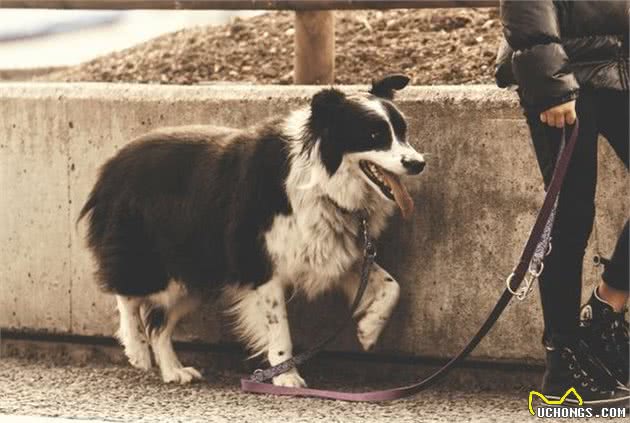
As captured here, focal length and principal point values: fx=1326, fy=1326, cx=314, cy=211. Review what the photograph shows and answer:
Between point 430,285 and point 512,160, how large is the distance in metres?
0.70

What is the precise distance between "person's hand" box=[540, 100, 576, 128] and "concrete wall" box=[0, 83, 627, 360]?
1.16 meters

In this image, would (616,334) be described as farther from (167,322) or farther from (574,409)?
(167,322)

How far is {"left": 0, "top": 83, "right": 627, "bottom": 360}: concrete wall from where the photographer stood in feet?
19.7

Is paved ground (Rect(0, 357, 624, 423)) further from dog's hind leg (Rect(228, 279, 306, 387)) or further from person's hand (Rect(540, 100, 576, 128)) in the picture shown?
person's hand (Rect(540, 100, 576, 128))

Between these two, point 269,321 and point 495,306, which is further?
point 269,321

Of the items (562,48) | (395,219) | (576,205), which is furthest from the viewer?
(395,219)

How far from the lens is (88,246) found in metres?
6.59

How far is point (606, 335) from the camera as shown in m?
5.11

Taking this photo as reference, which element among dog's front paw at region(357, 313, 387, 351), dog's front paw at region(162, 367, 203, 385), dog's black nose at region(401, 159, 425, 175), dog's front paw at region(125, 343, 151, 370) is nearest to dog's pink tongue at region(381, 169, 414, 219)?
dog's black nose at region(401, 159, 425, 175)

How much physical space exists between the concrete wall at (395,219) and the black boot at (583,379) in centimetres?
87

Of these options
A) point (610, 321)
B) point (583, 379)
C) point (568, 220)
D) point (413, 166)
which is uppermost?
point (413, 166)

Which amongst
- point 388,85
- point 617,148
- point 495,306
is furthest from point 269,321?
point 617,148

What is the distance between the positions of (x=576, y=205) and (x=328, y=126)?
1394 mm

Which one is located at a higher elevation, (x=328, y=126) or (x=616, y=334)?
(x=328, y=126)
